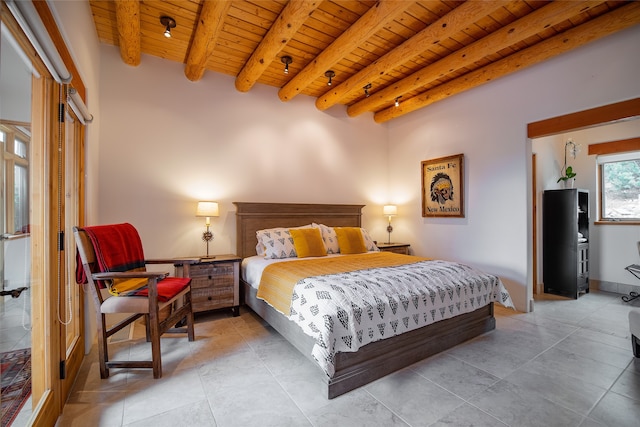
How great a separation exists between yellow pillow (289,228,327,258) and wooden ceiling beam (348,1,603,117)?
92.9 inches

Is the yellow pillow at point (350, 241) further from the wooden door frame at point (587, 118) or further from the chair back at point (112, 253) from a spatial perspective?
the wooden door frame at point (587, 118)

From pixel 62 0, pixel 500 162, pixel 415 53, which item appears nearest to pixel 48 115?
pixel 62 0

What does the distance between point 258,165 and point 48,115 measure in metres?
2.59

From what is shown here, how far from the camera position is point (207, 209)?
137 inches

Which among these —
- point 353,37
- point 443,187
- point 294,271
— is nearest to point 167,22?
point 353,37

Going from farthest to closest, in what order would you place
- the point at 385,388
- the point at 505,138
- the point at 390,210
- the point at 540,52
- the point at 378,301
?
the point at 390,210 < the point at 505,138 < the point at 540,52 < the point at 378,301 < the point at 385,388

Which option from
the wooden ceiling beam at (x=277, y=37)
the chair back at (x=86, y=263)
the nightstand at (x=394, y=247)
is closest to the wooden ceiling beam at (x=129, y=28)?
the wooden ceiling beam at (x=277, y=37)

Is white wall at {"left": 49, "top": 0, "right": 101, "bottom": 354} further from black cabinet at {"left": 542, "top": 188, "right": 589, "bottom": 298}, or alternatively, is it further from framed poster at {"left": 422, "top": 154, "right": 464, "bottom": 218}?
black cabinet at {"left": 542, "top": 188, "right": 589, "bottom": 298}

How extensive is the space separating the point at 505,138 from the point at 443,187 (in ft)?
3.41

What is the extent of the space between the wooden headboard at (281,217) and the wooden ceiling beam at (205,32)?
173 cm

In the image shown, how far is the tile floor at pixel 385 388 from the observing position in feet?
5.61

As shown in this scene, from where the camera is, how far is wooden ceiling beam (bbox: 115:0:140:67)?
243 cm

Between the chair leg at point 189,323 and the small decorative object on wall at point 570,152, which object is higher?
the small decorative object on wall at point 570,152

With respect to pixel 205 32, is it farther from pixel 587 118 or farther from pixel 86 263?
pixel 587 118
